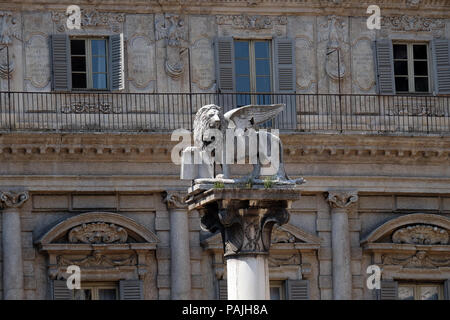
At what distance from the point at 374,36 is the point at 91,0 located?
687 cm

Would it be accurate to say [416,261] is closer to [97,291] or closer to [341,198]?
[341,198]

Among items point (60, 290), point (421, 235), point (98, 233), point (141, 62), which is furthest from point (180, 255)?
point (421, 235)

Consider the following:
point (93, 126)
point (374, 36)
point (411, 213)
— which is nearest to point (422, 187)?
point (411, 213)

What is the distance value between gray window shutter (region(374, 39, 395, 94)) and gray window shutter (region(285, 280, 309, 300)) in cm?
501

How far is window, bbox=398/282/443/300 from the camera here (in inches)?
1700

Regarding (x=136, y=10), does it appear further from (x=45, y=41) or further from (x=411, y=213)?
(x=411, y=213)

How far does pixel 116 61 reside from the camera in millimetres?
42594

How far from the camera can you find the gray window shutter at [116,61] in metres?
42.5

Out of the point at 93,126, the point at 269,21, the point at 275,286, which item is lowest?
the point at 275,286

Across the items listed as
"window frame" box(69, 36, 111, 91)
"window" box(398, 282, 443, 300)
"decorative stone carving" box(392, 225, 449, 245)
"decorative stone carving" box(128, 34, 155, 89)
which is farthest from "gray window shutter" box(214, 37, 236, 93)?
"window" box(398, 282, 443, 300)

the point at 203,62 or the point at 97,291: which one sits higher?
the point at 203,62

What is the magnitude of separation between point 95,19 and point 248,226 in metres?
14.3

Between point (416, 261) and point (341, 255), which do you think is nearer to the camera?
point (341, 255)

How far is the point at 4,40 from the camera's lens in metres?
42.0
